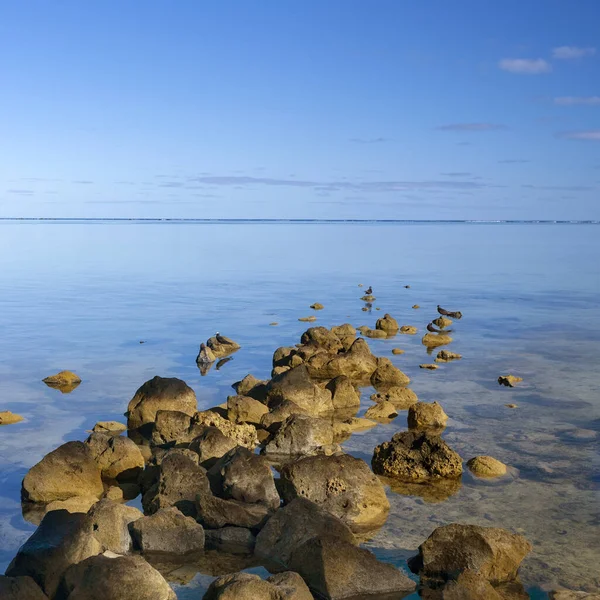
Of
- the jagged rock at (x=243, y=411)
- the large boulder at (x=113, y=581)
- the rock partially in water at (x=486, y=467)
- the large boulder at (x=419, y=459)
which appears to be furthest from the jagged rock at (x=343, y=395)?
the large boulder at (x=113, y=581)

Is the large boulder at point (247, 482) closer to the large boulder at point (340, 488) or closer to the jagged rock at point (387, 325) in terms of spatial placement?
the large boulder at point (340, 488)

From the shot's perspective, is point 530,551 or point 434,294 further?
point 434,294

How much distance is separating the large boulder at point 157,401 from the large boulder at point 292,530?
21.6 feet

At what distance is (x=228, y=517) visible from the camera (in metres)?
12.2

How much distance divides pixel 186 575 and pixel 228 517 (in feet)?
4.37

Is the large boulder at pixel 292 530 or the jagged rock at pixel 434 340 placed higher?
the large boulder at pixel 292 530

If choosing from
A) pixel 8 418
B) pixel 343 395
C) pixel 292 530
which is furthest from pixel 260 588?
pixel 343 395

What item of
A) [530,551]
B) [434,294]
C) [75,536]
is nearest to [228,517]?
[75,536]

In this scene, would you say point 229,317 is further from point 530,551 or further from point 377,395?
point 530,551

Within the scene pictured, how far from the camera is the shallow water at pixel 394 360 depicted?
13.1m

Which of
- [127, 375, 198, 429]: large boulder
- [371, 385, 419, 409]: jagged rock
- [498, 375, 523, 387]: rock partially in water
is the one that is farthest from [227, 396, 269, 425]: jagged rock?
[498, 375, 523, 387]: rock partially in water

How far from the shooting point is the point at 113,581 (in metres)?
9.35

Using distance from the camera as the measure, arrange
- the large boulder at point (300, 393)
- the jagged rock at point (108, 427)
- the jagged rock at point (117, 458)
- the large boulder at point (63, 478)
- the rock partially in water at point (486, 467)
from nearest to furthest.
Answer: the large boulder at point (63, 478)
the jagged rock at point (117, 458)
the rock partially in water at point (486, 467)
the jagged rock at point (108, 427)
the large boulder at point (300, 393)

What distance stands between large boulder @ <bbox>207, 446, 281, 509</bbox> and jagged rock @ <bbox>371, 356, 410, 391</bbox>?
380 inches
